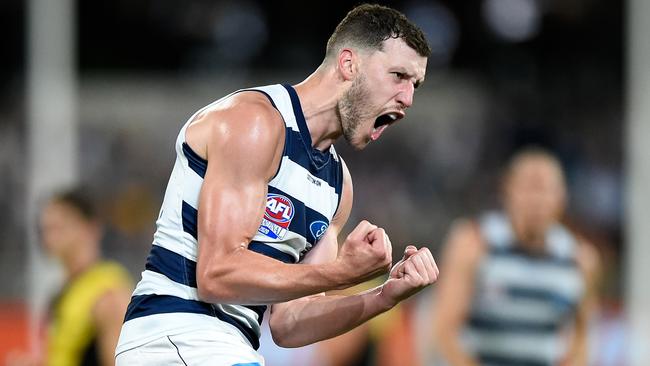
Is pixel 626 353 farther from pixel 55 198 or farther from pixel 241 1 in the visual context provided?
pixel 241 1

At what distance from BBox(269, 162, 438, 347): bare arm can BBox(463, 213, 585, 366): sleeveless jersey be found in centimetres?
262

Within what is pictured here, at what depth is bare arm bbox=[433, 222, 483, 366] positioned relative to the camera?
6973 mm

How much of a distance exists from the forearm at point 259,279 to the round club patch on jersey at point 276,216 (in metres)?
0.24

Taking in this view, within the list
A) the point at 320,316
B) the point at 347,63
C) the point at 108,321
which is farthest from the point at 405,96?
the point at 108,321

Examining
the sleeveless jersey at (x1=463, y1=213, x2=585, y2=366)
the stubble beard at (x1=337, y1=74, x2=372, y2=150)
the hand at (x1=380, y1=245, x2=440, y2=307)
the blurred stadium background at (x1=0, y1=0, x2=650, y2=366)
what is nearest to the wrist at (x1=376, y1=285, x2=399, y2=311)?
the hand at (x1=380, y1=245, x2=440, y2=307)

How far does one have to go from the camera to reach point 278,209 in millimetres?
3996

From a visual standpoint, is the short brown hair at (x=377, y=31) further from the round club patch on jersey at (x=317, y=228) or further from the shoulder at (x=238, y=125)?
the round club patch on jersey at (x=317, y=228)

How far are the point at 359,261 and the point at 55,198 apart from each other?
12.0ft

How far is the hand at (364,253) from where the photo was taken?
146 inches

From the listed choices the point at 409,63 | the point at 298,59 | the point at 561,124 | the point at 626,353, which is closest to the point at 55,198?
the point at 409,63

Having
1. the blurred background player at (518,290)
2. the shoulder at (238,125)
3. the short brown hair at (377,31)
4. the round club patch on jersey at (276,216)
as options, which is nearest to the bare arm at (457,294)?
the blurred background player at (518,290)

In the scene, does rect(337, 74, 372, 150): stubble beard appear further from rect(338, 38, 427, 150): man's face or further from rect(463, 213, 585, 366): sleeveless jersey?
rect(463, 213, 585, 366): sleeveless jersey

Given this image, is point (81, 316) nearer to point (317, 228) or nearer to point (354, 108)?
point (317, 228)

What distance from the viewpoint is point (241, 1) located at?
24.2 m
